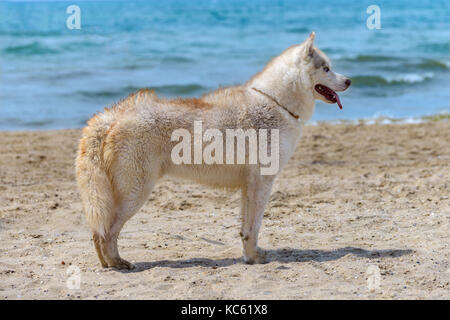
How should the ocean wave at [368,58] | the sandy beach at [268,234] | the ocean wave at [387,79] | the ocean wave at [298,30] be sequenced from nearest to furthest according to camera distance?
the sandy beach at [268,234] < the ocean wave at [387,79] < the ocean wave at [368,58] < the ocean wave at [298,30]

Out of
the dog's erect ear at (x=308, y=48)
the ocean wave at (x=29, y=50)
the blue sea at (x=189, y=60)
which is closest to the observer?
the dog's erect ear at (x=308, y=48)

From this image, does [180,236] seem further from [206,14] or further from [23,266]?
[206,14]

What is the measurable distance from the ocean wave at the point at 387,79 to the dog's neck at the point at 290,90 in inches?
501

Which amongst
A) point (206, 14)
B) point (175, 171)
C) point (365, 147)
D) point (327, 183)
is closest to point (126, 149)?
point (175, 171)

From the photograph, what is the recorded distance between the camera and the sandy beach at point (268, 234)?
4.91m

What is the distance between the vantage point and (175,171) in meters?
5.43

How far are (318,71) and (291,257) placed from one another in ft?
5.68

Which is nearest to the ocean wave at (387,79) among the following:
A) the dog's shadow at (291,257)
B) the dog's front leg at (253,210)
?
the dog's shadow at (291,257)

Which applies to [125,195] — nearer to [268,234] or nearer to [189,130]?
[189,130]

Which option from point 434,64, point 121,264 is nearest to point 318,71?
point 121,264

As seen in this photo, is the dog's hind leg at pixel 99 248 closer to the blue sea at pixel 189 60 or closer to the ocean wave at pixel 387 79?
the blue sea at pixel 189 60

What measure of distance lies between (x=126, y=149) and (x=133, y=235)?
159 centimetres

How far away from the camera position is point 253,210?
5.52 meters

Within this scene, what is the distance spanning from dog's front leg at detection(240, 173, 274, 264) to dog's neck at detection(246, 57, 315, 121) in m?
0.69
